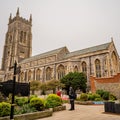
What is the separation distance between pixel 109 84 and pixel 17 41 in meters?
52.0

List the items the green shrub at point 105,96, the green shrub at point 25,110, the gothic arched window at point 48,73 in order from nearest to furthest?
the green shrub at point 25,110 < the green shrub at point 105,96 < the gothic arched window at point 48,73

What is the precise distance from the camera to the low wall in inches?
840

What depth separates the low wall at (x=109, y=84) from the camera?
840 inches

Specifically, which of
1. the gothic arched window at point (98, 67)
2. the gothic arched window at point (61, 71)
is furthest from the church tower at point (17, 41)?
the gothic arched window at point (98, 67)

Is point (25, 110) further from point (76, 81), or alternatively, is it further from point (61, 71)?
point (61, 71)

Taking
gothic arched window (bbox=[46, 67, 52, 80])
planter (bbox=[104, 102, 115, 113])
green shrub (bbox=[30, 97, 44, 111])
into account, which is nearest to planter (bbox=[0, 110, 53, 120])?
green shrub (bbox=[30, 97, 44, 111])

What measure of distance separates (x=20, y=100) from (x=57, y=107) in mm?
4285

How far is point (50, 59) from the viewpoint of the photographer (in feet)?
162

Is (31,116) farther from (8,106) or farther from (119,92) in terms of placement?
(119,92)

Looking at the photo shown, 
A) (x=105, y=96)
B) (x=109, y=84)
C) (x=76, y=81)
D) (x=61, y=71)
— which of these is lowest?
(x=105, y=96)

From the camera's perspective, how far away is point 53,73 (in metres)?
43.5

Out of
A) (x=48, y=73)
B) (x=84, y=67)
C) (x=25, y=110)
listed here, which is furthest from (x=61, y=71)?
(x=25, y=110)

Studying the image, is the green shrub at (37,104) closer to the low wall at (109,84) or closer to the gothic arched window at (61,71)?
the low wall at (109,84)

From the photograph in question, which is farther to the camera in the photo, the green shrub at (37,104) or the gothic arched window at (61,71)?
the gothic arched window at (61,71)
